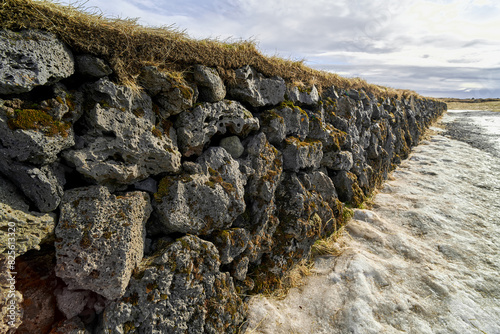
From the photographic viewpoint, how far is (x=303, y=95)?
20.2ft

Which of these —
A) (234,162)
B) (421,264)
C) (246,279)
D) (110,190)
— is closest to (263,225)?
(246,279)

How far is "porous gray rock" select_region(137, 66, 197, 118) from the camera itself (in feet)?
11.0

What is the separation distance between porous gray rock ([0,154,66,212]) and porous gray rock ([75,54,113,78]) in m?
1.12

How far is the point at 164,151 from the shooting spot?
3416 mm

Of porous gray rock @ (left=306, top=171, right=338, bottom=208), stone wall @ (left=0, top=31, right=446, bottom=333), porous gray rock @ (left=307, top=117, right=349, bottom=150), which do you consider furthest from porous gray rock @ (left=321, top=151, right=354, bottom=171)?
stone wall @ (left=0, top=31, right=446, bottom=333)

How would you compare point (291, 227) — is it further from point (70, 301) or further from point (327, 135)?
point (70, 301)

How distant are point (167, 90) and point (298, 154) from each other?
3.04m

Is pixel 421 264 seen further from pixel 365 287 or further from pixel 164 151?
pixel 164 151

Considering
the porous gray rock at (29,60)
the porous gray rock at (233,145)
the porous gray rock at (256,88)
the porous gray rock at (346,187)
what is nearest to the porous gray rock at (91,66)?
the porous gray rock at (29,60)

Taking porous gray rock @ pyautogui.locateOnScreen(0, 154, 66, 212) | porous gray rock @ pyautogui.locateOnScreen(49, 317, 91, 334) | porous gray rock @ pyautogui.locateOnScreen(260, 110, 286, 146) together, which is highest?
porous gray rock @ pyautogui.locateOnScreen(260, 110, 286, 146)

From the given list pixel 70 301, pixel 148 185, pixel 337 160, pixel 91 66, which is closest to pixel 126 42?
pixel 91 66

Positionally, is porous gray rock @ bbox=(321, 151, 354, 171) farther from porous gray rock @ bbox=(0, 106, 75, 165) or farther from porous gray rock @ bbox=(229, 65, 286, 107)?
porous gray rock @ bbox=(0, 106, 75, 165)

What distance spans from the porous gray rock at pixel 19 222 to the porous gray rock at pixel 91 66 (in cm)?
140

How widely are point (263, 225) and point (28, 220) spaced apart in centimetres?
333
